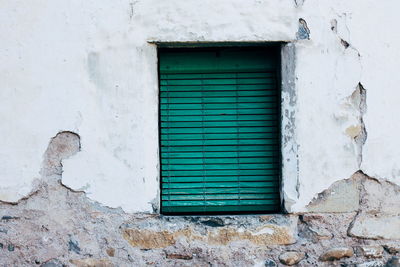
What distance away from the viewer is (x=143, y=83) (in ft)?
11.5

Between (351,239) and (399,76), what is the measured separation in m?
0.93

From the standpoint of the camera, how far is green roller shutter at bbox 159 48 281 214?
3.62m

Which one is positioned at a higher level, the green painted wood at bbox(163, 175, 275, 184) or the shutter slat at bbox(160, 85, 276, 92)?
the shutter slat at bbox(160, 85, 276, 92)

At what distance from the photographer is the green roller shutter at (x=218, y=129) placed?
3.62 m

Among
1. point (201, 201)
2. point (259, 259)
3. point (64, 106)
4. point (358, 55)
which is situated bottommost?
point (259, 259)

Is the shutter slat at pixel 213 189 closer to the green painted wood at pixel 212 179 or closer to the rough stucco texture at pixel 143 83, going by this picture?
the green painted wood at pixel 212 179

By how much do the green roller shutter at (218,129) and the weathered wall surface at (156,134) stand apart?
13 centimetres

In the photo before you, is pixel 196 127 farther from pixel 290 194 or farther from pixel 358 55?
pixel 358 55

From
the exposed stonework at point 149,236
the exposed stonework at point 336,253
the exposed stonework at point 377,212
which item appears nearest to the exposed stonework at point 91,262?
the exposed stonework at point 149,236

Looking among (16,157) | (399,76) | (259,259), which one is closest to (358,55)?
(399,76)

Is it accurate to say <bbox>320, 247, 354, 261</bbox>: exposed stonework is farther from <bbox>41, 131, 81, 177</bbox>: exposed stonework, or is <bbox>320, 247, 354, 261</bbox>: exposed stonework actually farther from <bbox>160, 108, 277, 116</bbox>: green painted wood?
<bbox>41, 131, 81, 177</bbox>: exposed stonework

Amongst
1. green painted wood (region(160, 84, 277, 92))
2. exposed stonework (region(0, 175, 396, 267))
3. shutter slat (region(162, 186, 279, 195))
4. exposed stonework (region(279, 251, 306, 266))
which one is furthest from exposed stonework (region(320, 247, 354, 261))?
green painted wood (region(160, 84, 277, 92))

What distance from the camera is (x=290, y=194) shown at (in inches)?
139

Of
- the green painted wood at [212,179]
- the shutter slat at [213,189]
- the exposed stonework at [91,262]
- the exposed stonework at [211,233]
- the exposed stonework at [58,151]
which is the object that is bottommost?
the exposed stonework at [91,262]
